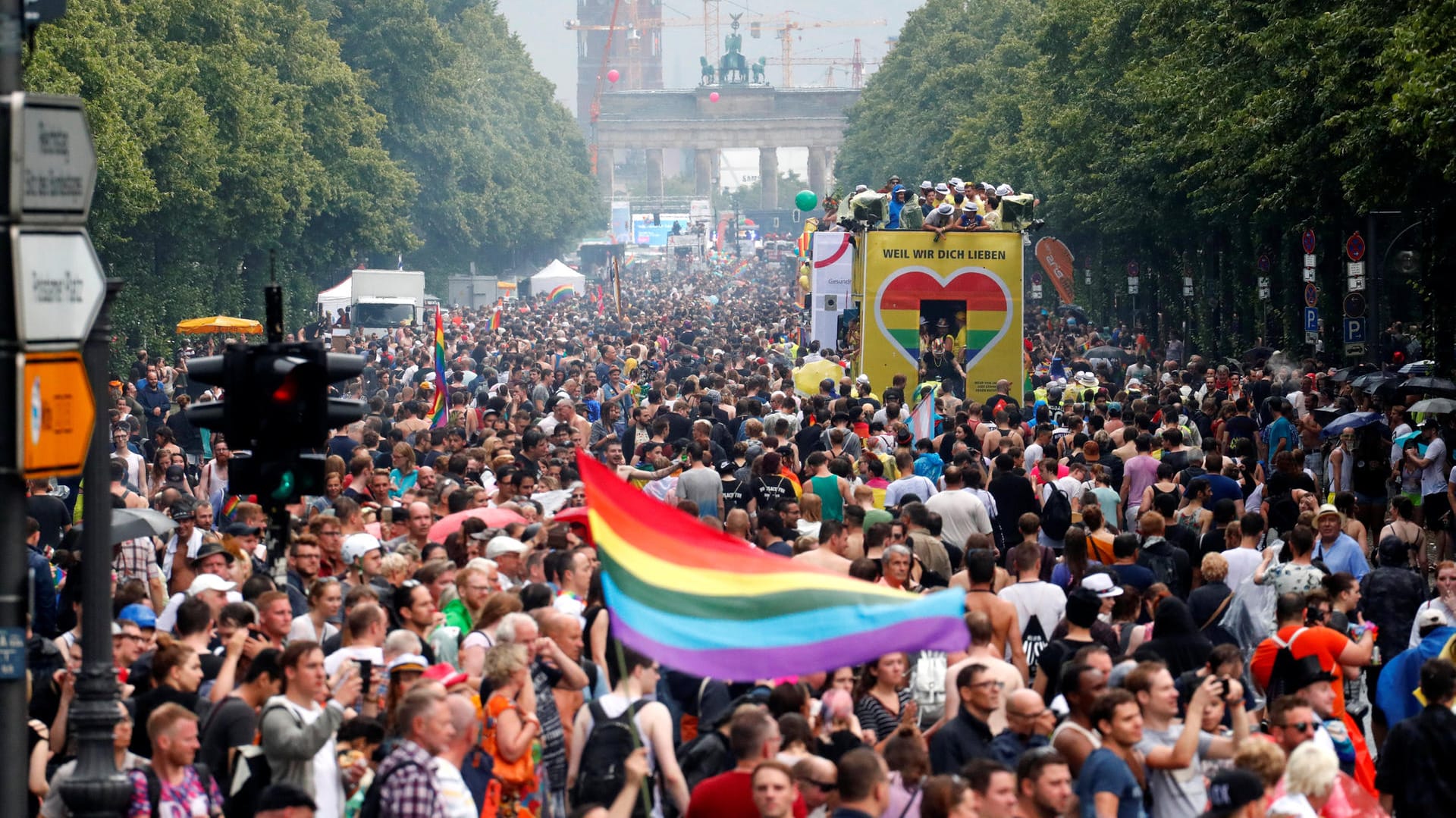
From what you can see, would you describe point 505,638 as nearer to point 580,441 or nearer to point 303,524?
point 303,524

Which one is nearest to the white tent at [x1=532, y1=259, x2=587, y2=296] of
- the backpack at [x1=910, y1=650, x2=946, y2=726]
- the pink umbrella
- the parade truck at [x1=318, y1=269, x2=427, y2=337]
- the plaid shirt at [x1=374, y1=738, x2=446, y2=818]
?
the parade truck at [x1=318, y1=269, x2=427, y2=337]

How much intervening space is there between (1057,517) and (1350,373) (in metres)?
12.6

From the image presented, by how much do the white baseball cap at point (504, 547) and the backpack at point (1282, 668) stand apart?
417 centimetres

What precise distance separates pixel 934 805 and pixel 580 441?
1395cm

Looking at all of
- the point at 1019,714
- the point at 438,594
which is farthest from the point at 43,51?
the point at 1019,714

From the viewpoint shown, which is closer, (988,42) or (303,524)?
(303,524)

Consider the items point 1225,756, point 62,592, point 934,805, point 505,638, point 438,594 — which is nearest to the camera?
point 934,805

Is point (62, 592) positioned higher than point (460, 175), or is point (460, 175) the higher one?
point (460, 175)

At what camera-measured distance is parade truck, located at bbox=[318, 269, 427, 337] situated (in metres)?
57.8

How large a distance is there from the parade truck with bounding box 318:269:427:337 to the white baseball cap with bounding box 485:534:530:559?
4454cm

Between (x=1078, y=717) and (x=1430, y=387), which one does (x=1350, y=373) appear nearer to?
(x=1430, y=387)

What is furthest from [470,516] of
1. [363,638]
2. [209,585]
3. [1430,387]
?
[1430,387]

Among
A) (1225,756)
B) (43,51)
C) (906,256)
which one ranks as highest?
(43,51)

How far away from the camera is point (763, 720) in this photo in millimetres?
8047
